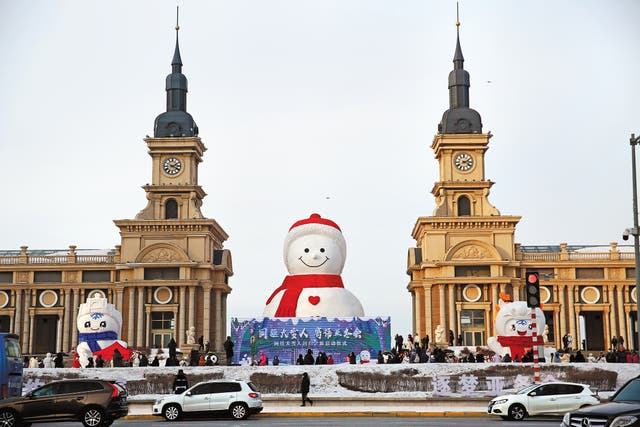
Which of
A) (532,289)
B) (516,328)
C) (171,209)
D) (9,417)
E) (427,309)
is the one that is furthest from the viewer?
(171,209)

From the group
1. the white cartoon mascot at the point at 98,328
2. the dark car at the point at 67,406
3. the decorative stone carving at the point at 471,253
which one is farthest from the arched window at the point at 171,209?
the dark car at the point at 67,406

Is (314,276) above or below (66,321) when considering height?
above

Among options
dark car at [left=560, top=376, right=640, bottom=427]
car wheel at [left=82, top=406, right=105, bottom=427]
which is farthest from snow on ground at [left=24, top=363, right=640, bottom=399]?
dark car at [left=560, top=376, right=640, bottom=427]

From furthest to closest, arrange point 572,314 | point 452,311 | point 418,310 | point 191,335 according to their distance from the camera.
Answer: point 572,314, point 418,310, point 452,311, point 191,335

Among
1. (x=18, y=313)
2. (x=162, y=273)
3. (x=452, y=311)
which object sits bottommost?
(x=452, y=311)

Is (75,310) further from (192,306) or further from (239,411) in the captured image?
(239,411)

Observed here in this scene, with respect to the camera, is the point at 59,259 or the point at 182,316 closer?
the point at 182,316

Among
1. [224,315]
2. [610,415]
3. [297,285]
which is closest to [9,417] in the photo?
[610,415]

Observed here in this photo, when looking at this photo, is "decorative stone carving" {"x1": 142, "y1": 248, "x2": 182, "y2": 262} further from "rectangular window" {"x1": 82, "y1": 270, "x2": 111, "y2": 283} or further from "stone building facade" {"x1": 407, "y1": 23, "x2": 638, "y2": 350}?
"stone building facade" {"x1": 407, "y1": 23, "x2": 638, "y2": 350}

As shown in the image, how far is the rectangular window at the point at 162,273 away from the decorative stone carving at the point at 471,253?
60.3 feet

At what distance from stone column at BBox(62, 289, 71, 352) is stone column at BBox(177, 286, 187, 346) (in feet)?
27.0

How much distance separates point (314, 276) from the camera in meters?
46.1

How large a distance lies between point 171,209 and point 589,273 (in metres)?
29.0

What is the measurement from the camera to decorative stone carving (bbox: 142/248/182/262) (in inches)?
2539
